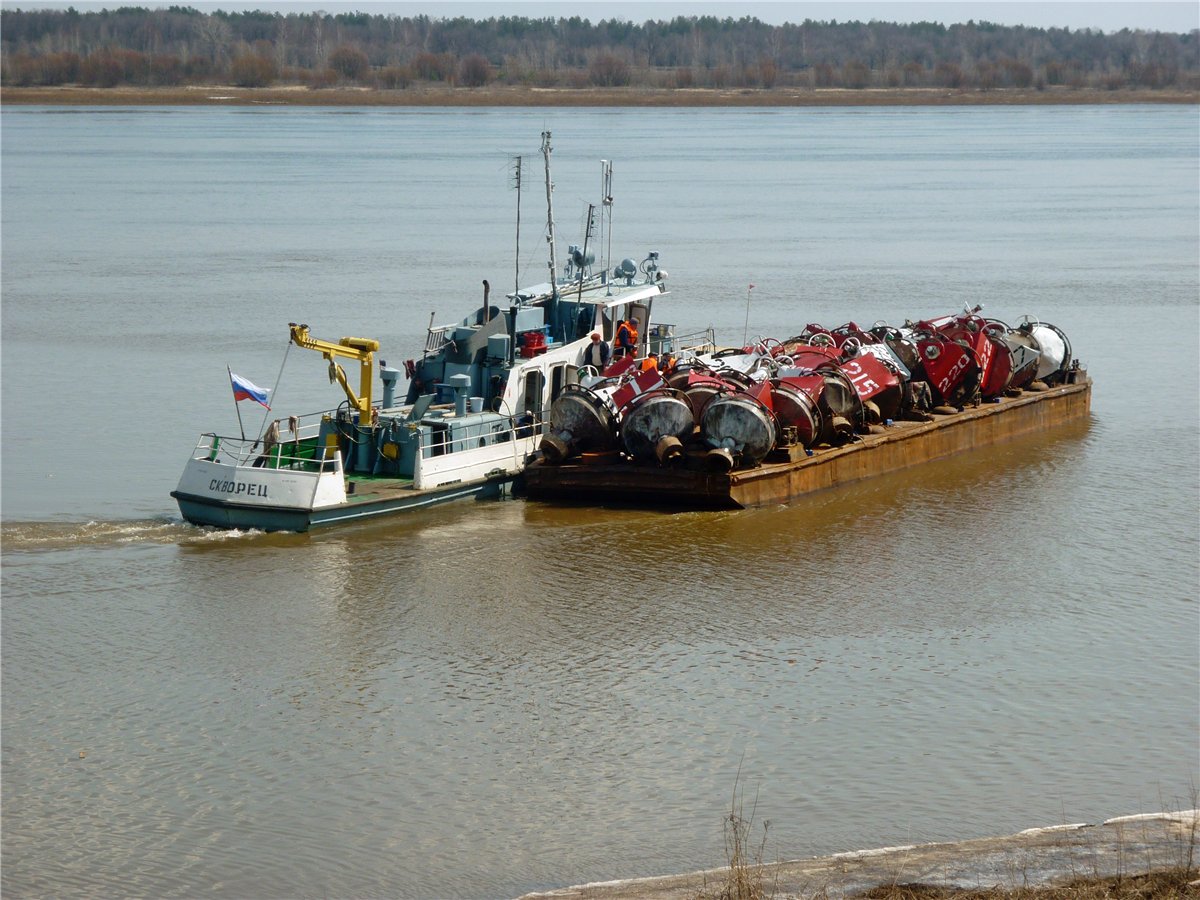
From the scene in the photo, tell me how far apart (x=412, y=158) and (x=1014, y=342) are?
74642 millimetres

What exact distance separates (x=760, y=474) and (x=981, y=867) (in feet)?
44.4

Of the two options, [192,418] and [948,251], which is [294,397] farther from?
[948,251]

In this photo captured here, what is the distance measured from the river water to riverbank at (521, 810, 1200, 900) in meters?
0.92

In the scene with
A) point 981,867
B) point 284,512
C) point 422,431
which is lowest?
point 284,512

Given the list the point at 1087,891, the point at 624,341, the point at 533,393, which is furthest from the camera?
the point at 624,341

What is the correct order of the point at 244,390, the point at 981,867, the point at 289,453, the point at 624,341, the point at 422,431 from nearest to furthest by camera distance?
the point at 981,867 < the point at 244,390 < the point at 422,431 < the point at 289,453 < the point at 624,341

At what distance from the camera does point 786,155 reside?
108 metres

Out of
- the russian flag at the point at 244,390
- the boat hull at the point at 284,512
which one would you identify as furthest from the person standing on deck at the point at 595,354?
the russian flag at the point at 244,390

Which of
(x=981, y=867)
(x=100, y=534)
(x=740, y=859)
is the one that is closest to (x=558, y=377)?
(x=100, y=534)

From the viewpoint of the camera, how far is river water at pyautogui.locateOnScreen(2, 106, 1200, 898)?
49.5 feet

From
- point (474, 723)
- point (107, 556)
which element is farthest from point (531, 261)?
point (474, 723)

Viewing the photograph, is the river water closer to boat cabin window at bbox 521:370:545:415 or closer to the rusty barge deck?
the rusty barge deck

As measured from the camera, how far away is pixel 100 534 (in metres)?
24.3

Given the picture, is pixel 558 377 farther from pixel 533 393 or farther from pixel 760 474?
pixel 760 474
